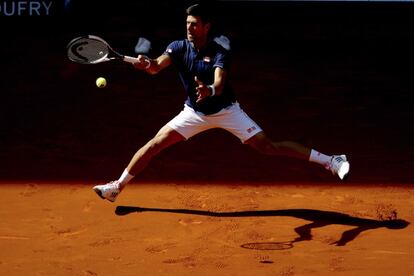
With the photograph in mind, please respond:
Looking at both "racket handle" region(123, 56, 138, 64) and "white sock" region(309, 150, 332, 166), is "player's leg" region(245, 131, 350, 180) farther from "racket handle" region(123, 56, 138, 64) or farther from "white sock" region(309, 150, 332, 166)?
"racket handle" region(123, 56, 138, 64)

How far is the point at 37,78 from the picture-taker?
11.7 m

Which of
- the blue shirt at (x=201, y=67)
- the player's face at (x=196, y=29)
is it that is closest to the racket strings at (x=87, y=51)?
the blue shirt at (x=201, y=67)

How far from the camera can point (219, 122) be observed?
698 centimetres

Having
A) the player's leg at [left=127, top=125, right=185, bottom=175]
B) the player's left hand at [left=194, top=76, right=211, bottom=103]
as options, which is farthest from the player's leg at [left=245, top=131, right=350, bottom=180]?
the player's left hand at [left=194, top=76, right=211, bottom=103]

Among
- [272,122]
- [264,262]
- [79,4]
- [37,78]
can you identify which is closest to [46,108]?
[37,78]

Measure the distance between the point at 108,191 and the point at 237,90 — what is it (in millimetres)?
4245

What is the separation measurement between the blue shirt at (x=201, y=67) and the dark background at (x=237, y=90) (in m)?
1.32

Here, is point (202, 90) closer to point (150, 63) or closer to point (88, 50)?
point (150, 63)

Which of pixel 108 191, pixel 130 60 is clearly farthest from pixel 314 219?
pixel 130 60

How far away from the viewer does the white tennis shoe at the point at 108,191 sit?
282 inches

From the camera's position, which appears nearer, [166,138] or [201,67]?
[201,67]

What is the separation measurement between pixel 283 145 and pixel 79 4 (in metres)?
7.45

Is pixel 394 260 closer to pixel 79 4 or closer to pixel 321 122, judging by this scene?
pixel 321 122

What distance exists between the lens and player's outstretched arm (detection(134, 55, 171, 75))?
22.0ft
